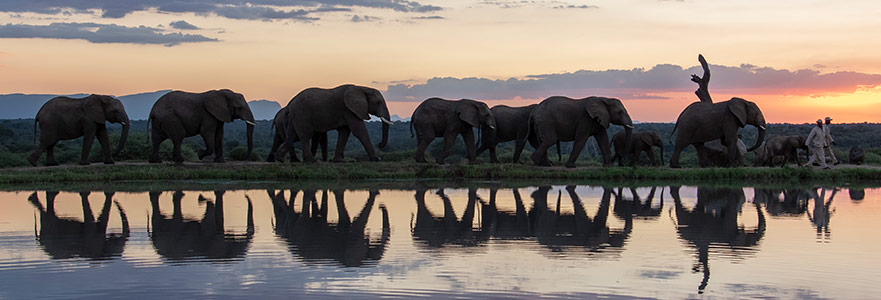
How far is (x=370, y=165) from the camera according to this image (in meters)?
24.8

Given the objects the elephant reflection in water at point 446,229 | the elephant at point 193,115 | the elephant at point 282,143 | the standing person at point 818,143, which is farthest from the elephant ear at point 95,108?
the standing person at point 818,143

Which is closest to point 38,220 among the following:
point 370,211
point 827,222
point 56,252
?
point 56,252

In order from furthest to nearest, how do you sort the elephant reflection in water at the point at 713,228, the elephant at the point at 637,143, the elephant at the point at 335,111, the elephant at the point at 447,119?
the elephant at the point at 637,143 → the elephant at the point at 447,119 → the elephant at the point at 335,111 → the elephant reflection in water at the point at 713,228

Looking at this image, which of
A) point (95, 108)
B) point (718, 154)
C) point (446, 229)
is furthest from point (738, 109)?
point (95, 108)

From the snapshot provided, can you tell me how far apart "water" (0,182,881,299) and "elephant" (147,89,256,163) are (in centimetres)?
774

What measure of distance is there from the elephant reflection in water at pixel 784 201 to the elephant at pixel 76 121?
16195 millimetres

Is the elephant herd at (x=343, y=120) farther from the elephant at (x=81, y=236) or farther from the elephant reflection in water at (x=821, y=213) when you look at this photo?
the elephant at (x=81, y=236)

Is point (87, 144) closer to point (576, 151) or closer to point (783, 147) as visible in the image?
point (576, 151)

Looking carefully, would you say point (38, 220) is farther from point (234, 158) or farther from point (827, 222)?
point (234, 158)

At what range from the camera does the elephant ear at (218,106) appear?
25750 mm

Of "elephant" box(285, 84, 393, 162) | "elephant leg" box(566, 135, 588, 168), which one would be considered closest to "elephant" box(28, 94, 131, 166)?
"elephant" box(285, 84, 393, 162)

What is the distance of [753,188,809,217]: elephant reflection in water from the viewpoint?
1508 cm

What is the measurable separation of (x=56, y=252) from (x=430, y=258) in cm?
412

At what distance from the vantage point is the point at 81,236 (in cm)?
1202
